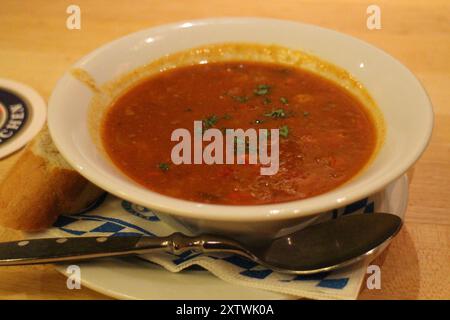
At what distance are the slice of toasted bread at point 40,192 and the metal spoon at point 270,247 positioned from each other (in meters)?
0.12

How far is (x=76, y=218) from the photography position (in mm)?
1653

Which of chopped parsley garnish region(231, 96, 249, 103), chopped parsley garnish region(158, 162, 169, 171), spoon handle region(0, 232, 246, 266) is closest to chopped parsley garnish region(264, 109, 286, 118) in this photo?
chopped parsley garnish region(231, 96, 249, 103)

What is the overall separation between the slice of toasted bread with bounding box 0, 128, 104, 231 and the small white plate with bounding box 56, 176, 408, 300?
0.72 ft

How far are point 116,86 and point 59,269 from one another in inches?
30.9

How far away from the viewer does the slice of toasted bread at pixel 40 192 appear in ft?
5.18

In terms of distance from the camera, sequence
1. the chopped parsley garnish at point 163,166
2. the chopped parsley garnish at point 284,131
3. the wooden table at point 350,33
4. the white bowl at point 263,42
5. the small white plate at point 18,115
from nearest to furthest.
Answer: the white bowl at point 263,42
the wooden table at point 350,33
the chopped parsley garnish at point 163,166
the chopped parsley garnish at point 284,131
the small white plate at point 18,115

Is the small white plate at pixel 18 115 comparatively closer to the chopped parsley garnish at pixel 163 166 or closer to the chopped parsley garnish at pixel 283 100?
the chopped parsley garnish at pixel 163 166

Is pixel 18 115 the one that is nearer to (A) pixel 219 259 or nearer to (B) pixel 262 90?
(B) pixel 262 90

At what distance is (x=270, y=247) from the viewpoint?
4.83 ft

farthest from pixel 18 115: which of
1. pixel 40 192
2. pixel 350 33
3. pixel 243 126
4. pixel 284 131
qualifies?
pixel 350 33

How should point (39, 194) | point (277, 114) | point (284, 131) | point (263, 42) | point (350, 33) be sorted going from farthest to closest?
point (350, 33), point (263, 42), point (277, 114), point (284, 131), point (39, 194)

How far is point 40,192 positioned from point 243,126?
707mm

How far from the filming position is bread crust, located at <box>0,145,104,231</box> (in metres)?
1.58

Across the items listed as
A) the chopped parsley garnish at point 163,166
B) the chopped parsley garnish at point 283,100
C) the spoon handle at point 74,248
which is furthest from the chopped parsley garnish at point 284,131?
the spoon handle at point 74,248
